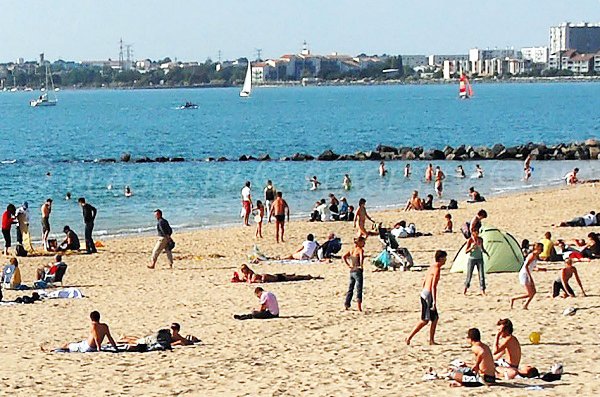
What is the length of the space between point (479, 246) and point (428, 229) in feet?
33.0

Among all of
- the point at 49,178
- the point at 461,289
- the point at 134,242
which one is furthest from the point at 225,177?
the point at 461,289

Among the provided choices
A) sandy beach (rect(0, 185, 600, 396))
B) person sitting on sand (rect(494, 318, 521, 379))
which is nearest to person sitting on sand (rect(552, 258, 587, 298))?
sandy beach (rect(0, 185, 600, 396))

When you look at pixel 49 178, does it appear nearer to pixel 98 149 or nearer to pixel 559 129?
pixel 98 149

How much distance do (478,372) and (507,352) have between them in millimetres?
573

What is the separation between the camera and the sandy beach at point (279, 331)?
1268cm

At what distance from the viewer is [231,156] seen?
67.8 m

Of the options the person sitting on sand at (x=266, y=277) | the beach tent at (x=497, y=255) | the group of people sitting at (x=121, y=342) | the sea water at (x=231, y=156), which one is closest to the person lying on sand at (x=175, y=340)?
the group of people sitting at (x=121, y=342)

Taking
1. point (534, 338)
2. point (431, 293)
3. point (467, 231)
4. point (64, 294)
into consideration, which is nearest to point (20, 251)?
point (64, 294)

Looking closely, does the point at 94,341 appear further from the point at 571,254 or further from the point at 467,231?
the point at 571,254

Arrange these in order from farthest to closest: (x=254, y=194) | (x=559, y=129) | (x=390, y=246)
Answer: (x=559, y=129), (x=254, y=194), (x=390, y=246)

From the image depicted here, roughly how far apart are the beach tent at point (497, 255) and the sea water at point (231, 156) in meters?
13.9

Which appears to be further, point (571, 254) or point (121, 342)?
point (571, 254)

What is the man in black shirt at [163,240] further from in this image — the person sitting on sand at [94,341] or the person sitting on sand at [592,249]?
the person sitting on sand at [592,249]

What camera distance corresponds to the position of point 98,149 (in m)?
78.8
